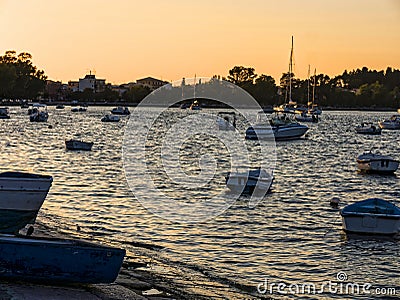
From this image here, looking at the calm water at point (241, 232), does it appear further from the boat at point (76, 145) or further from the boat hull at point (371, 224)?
the boat at point (76, 145)

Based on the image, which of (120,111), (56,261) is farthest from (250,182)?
(120,111)

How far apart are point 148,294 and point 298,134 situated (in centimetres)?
7130

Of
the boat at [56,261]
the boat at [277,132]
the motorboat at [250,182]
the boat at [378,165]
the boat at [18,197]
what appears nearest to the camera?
the boat at [56,261]

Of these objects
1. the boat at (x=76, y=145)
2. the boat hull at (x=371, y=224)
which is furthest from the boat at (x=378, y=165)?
the boat at (x=76, y=145)

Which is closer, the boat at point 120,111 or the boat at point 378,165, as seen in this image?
the boat at point 378,165

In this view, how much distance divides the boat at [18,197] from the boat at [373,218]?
395 inches

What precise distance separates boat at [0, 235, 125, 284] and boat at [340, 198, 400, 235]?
11.4m

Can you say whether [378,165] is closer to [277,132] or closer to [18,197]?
[18,197]

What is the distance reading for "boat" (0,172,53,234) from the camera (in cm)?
1922

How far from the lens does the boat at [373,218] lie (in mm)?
23984

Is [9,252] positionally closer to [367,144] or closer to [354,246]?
[354,246]

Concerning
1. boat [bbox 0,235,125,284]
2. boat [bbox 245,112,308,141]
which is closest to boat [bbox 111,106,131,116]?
boat [bbox 245,112,308,141]

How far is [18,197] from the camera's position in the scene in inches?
761

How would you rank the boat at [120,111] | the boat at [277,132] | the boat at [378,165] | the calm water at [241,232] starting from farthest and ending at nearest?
the boat at [120,111], the boat at [277,132], the boat at [378,165], the calm water at [241,232]
